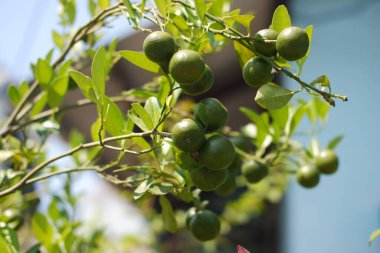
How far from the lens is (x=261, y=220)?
11.7 ft

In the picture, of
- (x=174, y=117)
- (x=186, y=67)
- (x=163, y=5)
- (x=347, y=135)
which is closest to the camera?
(x=186, y=67)

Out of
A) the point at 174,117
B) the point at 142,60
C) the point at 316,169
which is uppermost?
the point at 142,60

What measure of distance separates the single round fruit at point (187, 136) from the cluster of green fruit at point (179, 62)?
0.05 meters

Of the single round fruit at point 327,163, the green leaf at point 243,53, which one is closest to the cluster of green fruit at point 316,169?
the single round fruit at point 327,163

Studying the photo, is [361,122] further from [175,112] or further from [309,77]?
[175,112]

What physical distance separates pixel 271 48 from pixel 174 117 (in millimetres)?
569

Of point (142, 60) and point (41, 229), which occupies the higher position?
point (142, 60)

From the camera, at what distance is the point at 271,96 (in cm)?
67

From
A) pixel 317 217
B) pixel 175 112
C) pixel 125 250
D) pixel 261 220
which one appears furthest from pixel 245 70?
pixel 261 220

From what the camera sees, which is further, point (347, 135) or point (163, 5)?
point (347, 135)

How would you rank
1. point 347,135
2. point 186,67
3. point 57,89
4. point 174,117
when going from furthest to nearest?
1. point 347,135
2. point 174,117
3. point 57,89
4. point 186,67

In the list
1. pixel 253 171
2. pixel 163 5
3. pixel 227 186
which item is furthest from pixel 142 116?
pixel 253 171

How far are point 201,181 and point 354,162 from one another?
2.17 meters

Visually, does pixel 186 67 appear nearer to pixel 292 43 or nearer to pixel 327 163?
pixel 292 43
